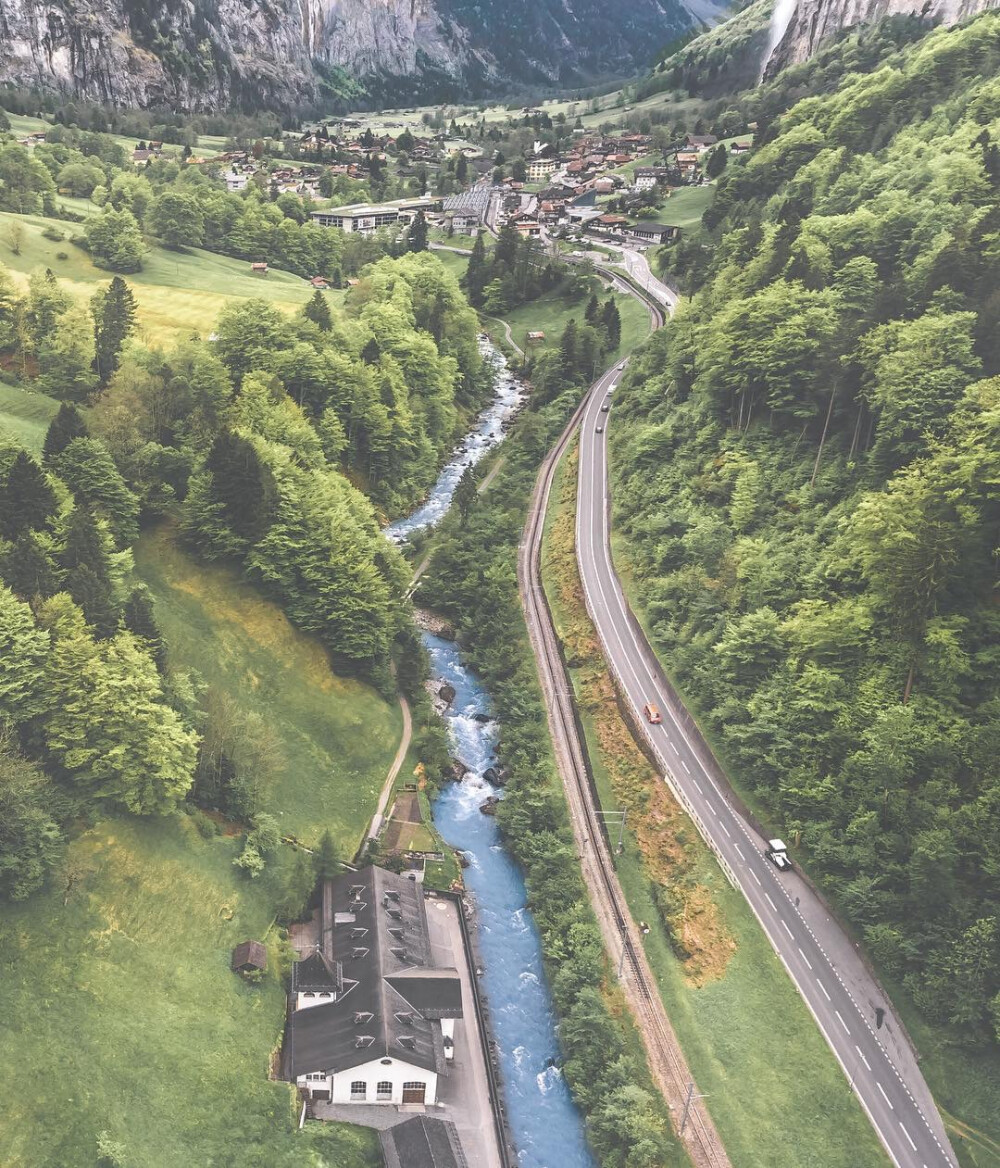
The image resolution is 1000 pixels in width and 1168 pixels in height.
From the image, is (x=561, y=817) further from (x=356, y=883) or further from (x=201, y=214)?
(x=201, y=214)

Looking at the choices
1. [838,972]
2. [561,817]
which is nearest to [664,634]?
[561,817]

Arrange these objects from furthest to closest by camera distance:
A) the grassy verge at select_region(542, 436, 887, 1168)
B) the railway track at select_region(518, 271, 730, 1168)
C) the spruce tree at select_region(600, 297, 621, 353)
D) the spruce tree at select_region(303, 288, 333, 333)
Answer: the spruce tree at select_region(600, 297, 621, 353) → the spruce tree at select_region(303, 288, 333, 333) → the railway track at select_region(518, 271, 730, 1168) → the grassy verge at select_region(542, 436, 887, 1168)

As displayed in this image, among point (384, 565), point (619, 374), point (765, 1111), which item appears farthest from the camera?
point (619, 374)

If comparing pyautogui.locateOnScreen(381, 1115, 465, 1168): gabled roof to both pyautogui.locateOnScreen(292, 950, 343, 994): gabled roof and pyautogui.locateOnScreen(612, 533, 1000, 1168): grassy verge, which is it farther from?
pyautogui.locateOnScreen(612, 533, 1000, 1168): grassy verge

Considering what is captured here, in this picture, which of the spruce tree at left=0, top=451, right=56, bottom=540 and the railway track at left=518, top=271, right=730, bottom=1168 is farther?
the spruce tree at left=0, top=451, right=56, bottom=540

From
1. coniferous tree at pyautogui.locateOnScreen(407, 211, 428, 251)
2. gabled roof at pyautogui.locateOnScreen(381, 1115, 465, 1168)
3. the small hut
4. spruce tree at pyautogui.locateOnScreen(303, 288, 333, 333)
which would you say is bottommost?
gabled roof at pyautogui.locateOnScreen(381, 1115, 465, 1168)

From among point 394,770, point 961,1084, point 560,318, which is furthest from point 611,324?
point 961,1084

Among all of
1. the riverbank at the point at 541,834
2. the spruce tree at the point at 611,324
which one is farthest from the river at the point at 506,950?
the spruce tree at the point at 611,324

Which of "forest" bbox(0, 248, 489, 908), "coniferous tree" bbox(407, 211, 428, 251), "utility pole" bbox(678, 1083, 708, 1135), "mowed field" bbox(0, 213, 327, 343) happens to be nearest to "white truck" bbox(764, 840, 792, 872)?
"utility pole" bbox(678, 1083, 708, 1135)
